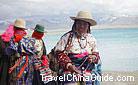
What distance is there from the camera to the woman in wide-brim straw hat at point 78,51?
5684mm

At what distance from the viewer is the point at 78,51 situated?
5.72 metres

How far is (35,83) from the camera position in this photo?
6.26m

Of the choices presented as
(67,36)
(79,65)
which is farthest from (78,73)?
(67,36)

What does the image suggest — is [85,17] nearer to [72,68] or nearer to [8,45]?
[72,68]

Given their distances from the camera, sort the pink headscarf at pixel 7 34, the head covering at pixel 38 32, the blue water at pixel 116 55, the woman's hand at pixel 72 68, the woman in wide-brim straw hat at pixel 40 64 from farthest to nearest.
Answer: the blue water at pixel 116 55
the head covering at pixel 38 32
the woman in wide-brim straw hat at pixel 40 64
the pink headscarf at pixel 7 34
the woman's hand at pixel 72 68

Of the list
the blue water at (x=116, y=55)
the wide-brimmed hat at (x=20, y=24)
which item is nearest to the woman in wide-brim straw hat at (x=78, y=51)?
the wide-brimmed hat at (x=20, y=24)

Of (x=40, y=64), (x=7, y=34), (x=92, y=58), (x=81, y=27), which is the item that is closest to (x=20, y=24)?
(x=7, y=34)

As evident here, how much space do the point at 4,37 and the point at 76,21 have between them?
996mm

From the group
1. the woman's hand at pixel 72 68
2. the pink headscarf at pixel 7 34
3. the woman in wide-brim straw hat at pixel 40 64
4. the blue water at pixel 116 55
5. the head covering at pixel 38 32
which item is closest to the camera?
the woman's hand at pixel 72 68

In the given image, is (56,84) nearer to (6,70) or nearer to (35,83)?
(35,83)

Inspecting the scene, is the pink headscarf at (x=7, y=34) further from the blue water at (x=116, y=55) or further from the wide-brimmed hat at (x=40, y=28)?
the blue water at (x=116, y=55)

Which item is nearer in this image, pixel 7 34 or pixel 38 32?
pixel 7 34

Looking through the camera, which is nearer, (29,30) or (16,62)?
(16,62)

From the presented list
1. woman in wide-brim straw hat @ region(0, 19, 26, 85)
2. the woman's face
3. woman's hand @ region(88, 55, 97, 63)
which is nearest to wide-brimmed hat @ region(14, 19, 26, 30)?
woman in wide-brim straw hat @ region(0, 19, 26, 85)
